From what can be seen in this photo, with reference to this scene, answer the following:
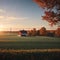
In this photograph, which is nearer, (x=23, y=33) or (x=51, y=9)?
(x=51, y=9)

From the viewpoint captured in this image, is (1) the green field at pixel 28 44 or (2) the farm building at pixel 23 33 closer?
(1) the green field at pixel 28 44

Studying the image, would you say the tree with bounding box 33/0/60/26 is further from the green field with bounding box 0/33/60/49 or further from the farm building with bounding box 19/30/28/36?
the farm building with bounding box 19/30/28/36

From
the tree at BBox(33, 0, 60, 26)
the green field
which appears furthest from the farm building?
the tree at BBox(33, 0, 60, 26)

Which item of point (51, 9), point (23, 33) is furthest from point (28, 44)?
point (23, 33)

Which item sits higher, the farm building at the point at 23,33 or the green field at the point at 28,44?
the farm building at the point at 23,33

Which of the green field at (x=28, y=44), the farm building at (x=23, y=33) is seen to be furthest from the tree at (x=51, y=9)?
the farm building at (x=23, y=33)

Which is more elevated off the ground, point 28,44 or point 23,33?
point 23,33

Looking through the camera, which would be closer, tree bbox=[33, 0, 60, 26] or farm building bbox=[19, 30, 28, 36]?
tree bbox=[33, 0, 60, 26]

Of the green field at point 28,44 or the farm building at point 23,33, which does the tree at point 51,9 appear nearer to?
the green field at point 28,44

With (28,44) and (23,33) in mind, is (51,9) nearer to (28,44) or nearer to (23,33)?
(28,44)

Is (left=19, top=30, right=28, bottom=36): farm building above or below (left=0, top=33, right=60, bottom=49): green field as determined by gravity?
above
